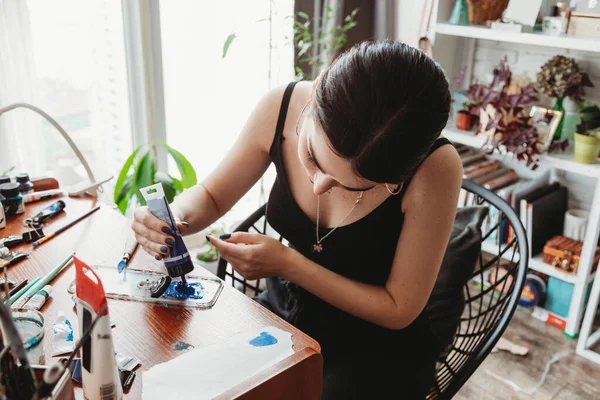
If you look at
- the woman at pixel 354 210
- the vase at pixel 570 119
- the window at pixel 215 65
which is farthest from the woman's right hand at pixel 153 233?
the vase at pixel 570 119

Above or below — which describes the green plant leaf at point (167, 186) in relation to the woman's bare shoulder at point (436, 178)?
below

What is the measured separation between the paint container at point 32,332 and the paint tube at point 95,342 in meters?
0.08

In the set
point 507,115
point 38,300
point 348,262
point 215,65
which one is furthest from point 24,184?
point 507,115

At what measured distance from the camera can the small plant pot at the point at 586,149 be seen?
6.25 feet

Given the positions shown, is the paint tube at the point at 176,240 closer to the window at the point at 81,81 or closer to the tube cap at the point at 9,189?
the tube cap at the point at 9,189

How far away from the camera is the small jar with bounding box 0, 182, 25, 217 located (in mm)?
1193

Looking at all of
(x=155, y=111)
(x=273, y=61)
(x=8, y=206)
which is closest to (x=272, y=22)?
(x=273, y=61)

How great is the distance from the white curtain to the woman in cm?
79

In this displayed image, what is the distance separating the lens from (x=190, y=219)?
4.19 ft

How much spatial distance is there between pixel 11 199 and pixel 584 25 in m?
1.92

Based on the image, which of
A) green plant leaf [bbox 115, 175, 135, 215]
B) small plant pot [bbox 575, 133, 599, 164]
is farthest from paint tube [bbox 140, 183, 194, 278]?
small plant pot [bbox 575, 133, 599, 164]

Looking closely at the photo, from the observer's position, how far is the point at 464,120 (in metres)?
2.27

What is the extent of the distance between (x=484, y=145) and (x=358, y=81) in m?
1.41

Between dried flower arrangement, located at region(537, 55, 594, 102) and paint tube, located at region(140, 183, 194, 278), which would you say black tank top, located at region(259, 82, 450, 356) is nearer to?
paint tube, located at region(140, 183, 194, 278)
